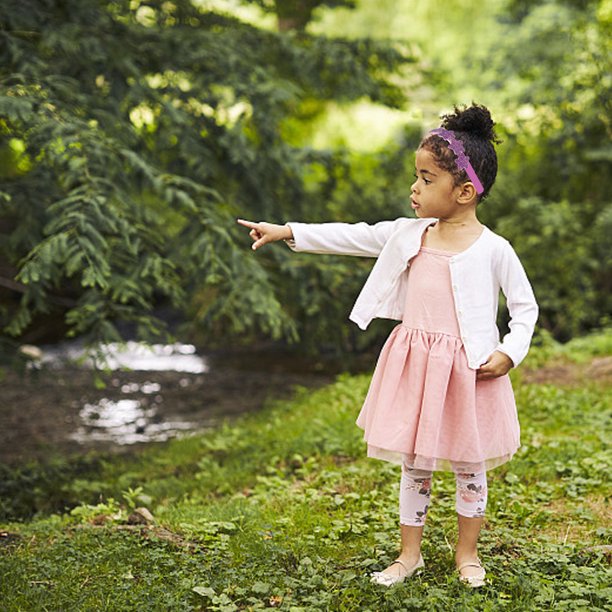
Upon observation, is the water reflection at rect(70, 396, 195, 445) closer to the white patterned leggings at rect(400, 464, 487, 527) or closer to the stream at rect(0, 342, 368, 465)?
the stream at rect(0, 342, 368, 465)

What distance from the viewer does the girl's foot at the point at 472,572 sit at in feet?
10.1

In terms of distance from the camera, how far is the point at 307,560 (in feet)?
10.6

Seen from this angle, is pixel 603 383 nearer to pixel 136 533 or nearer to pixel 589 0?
pixel 136 533

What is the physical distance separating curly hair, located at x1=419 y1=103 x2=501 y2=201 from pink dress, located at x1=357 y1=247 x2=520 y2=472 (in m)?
0.31

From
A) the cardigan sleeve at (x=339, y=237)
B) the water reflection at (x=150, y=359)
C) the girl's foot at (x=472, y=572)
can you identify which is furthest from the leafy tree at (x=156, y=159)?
the girl's foot at (x=472, y=572)

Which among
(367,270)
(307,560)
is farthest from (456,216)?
(367,270)

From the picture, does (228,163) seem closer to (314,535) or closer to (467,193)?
(314,535)

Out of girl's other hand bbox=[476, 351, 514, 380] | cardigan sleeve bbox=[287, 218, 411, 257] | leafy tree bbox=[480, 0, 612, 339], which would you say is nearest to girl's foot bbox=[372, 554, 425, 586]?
girl's other hand bbox=[476, 351, 514, 380]

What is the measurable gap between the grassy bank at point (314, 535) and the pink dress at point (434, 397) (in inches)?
19.0

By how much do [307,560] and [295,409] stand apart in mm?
3570

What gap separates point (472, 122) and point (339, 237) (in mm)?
632

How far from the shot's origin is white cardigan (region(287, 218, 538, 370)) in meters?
3.01

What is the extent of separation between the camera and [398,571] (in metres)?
3.15

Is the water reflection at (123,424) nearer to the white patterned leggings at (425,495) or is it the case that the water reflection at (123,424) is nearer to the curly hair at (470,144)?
the white patterned leggings at (425,495)
